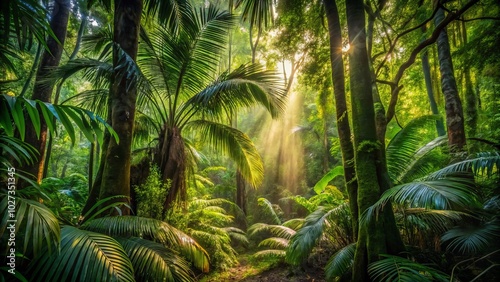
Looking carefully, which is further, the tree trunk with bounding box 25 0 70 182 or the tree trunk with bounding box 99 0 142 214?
the tree trunk with bounding box 25 0 70 182

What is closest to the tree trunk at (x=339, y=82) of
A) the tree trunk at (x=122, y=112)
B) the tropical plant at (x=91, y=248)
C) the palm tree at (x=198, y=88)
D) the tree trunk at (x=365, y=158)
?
the tree trunk at (x=365, y=158)

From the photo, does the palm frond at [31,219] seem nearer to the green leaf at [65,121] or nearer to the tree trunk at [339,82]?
the green leaf at [65,121]

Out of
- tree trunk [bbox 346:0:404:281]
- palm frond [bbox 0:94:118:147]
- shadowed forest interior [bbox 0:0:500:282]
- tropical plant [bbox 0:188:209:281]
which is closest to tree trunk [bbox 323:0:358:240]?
shadowed forest interior [bbox 0:0:500:282]

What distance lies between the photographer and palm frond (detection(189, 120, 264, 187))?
4.91 metres

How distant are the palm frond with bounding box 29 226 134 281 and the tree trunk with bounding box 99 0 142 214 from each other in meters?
1.13

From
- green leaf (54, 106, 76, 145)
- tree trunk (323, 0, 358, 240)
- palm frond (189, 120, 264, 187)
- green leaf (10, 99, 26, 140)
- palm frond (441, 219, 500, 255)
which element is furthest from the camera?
palm frond (189, 120, 264, 187)

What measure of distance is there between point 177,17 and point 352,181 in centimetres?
450

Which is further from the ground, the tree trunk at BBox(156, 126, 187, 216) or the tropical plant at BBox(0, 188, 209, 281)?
the tree trunk at BBox(156, 126, 187, 216)

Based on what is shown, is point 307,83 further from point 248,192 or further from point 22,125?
point 248,192

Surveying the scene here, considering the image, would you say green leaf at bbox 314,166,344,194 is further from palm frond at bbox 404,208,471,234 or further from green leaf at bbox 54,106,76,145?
green leaf at bbox 54,106,76,145

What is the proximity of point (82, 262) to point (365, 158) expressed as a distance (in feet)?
10.1

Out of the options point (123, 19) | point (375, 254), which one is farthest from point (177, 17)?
point (375, 254)

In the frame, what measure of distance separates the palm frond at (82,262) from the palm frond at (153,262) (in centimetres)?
41

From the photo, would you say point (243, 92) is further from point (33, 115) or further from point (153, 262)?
point (33, 115)
